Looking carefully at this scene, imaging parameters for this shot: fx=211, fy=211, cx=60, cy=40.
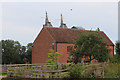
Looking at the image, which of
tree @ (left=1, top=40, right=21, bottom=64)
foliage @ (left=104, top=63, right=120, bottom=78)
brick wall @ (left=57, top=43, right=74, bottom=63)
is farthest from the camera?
tree @ (left=1, top=40, right=21, bottom=64)

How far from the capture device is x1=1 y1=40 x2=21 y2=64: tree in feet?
195

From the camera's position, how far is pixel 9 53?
6053 cm

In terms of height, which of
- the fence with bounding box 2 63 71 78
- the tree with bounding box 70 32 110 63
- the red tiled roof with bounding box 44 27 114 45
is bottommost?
the fence with bounding box 2 63 71 78

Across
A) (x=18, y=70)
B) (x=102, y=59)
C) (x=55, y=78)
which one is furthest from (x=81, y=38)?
(x=55, y=78)

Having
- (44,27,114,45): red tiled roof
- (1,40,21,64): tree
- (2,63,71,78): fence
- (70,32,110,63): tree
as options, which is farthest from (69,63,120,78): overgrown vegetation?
(1,40,21,64): tree

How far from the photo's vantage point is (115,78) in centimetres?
1678

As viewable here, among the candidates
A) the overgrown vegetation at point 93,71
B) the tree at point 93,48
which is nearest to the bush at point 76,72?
the overgrown vegetation at point 93,71

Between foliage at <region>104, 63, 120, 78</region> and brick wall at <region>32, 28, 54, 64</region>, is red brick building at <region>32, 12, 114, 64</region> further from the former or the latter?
foliage at <region>104, 63, 120, 78</region>

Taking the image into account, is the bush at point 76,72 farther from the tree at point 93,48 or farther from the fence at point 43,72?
the tree at point 93,48

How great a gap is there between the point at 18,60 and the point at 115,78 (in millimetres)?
47949

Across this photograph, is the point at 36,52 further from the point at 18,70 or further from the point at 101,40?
the point at 18,70

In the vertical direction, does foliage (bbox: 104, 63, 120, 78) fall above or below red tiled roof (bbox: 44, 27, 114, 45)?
below

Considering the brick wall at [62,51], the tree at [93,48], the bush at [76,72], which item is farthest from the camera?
the brick wall at [62,51]

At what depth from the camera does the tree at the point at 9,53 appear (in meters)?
59.4
